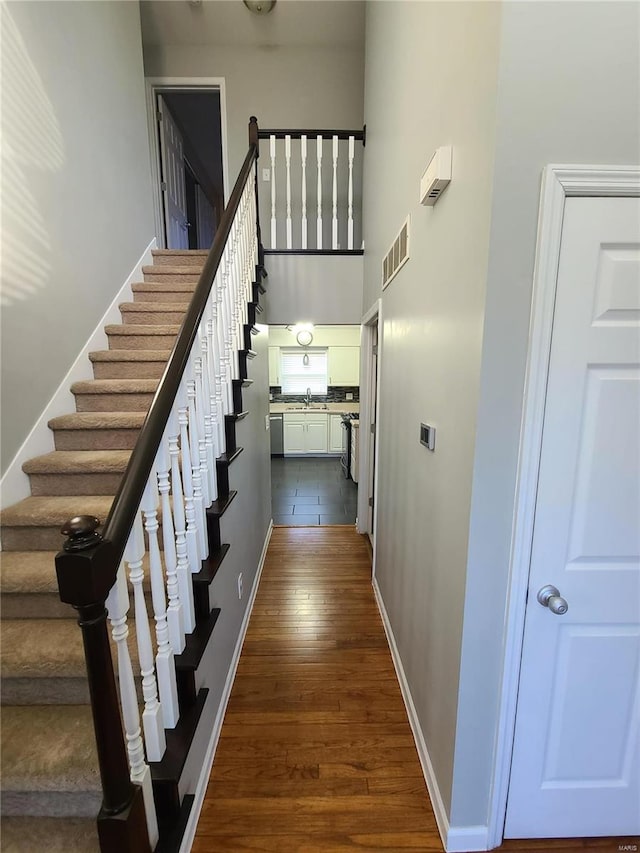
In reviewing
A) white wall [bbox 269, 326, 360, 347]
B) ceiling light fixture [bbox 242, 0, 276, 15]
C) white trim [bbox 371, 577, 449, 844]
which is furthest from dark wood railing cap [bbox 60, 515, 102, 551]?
white wall [bbox 269, 326, 360, 347]

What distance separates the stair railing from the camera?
0.78m

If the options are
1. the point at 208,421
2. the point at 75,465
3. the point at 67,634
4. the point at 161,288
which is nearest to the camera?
the point at 67,634

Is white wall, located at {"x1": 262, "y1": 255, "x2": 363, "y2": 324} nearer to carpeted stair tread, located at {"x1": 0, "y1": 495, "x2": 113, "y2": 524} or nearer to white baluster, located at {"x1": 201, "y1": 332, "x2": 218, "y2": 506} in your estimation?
white baluster, located at {"x1": 201, "y1": 332, "x2": 218, "y2": 506}

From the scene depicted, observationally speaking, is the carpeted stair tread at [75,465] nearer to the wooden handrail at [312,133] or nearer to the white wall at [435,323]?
the white wall at [435,323]

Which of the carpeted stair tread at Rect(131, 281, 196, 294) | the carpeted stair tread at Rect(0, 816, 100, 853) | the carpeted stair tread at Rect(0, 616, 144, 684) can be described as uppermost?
the carpeted stair tread at Rect(131, 281, 196, 294)

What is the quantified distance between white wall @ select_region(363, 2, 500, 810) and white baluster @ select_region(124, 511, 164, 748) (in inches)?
35.9

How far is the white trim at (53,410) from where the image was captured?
1.78 metres

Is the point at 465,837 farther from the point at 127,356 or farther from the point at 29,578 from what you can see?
the point at 127,356

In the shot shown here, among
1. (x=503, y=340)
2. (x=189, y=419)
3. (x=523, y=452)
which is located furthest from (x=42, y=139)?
(x=523, y=452)

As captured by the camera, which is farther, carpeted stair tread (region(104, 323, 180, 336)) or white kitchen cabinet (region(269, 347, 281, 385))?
white kitchen cabinet (region(269, 347, 281, 385))

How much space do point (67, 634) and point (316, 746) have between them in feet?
3.65

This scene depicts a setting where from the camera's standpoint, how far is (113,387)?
7.34 feet

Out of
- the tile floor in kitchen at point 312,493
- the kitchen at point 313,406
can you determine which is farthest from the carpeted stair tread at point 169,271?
the kitchen at point 313,406

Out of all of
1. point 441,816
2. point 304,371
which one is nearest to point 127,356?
point 441,816
